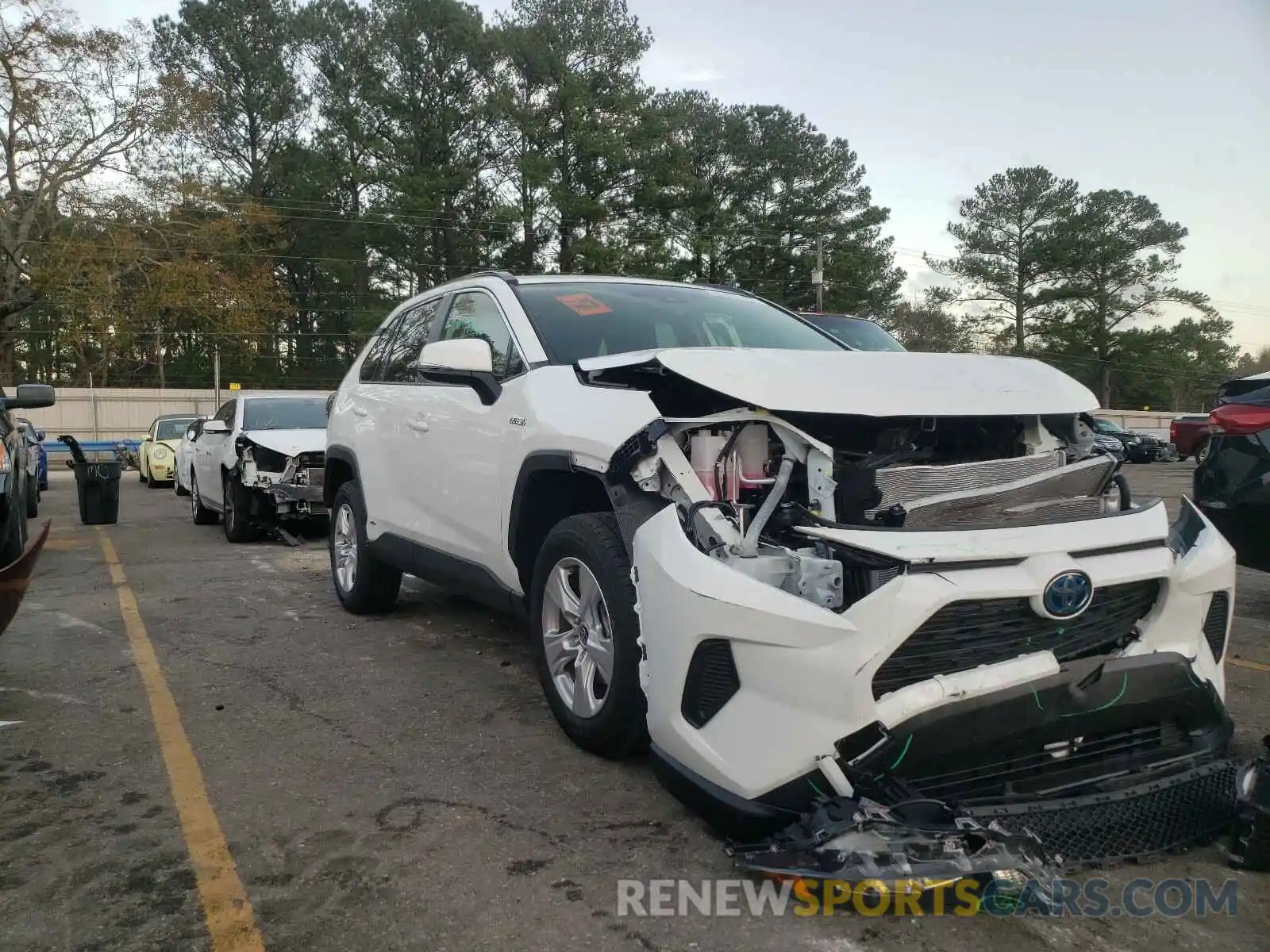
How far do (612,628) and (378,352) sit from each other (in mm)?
3380

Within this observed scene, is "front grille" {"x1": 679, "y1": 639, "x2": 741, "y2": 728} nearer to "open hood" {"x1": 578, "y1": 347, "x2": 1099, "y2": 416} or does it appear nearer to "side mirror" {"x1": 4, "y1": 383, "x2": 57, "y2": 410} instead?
"open hood" {"x1": 578, "y1": 347, "x2": 1099, "y2": 416}

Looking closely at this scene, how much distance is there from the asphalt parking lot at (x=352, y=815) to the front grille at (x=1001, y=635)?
2.08 ft

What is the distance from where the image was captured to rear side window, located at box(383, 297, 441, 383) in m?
5.32

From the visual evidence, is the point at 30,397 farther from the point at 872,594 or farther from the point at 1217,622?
the point at 1217,622

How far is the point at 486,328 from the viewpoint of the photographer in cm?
464

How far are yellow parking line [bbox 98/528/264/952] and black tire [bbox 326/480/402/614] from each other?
1233 mm

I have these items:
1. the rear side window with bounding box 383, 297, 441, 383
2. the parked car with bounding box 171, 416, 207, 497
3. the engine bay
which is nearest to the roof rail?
the rear side window with bounding box 383, 297, 441, 383

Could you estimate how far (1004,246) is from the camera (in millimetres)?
55594

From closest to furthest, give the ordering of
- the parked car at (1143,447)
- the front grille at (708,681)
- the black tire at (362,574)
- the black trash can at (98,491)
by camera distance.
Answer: the front grille at (708,681) → the black tire at (362,574) → the black trash can at (98,491) → the parked car at (1143,447)

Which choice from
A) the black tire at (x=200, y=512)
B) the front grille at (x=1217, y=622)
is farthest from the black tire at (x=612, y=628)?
the black tire at (x=200, y=512)

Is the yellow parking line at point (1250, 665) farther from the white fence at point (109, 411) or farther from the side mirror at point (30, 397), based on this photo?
the white fence at point (109, 411)

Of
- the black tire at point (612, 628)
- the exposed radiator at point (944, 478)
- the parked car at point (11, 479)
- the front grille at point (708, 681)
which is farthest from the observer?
the parked car at point (11, 479)

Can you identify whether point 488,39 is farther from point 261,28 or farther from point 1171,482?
point 1171,482

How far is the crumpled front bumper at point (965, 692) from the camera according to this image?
248 centimetres
